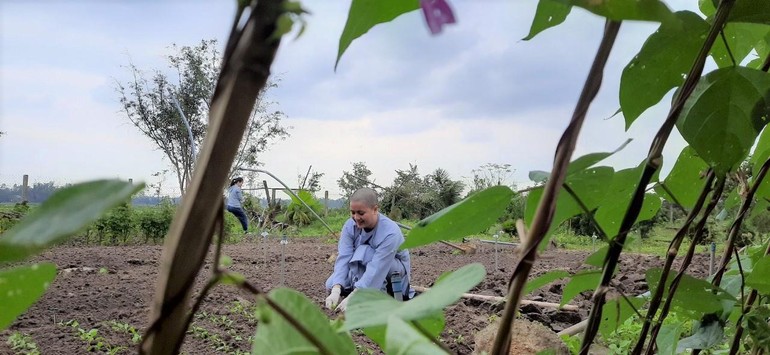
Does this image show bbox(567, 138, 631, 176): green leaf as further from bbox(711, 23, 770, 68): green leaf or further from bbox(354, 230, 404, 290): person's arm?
bbox(354, 230, 404, 290): person's arm

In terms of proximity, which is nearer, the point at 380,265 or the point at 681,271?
the point at 681,271

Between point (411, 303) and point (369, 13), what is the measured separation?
0.17 meters

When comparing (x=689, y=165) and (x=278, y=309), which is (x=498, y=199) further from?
(x=689, y=165)

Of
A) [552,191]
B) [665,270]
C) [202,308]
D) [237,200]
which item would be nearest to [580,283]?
[665,270]

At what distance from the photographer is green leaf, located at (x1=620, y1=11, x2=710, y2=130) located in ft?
1.54

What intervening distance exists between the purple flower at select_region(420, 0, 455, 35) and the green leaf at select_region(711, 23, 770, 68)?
1.53 ft

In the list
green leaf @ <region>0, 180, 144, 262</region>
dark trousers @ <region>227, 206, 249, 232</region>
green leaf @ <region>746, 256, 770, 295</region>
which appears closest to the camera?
green leaf @ <region>0, 180, 144, 262</region>

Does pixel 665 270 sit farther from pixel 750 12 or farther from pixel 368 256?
pixel 368 256

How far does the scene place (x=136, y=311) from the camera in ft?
14.7

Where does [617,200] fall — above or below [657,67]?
below

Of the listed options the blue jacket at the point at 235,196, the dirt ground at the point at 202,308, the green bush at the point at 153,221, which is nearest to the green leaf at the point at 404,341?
the dirt ground at the point at 202,308

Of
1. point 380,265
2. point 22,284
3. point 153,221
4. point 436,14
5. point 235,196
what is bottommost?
point 380,265

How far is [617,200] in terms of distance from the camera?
54cm

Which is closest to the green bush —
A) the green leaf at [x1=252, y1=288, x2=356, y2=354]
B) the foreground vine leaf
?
the foreground vine leaf
